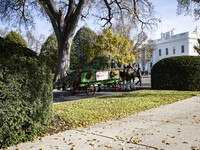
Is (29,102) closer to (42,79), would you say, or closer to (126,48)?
(42,79)

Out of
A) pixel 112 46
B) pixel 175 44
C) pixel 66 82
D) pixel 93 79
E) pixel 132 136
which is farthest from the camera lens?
pixel 175 44

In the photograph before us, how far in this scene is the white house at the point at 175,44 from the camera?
56844 mm

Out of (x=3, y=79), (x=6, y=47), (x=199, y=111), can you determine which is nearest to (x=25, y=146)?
(x=3, y=79)

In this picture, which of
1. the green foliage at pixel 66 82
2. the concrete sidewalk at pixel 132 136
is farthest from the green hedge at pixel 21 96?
the green foliage at pixel 66 82

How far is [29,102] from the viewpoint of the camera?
4434 mm

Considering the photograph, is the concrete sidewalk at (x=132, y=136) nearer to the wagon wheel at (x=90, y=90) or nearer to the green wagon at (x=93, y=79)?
the green wagon at (x=93, y=79)

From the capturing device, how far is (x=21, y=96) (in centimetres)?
426

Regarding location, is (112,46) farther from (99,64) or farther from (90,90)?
(90,90)

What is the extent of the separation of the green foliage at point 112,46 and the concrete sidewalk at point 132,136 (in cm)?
2739

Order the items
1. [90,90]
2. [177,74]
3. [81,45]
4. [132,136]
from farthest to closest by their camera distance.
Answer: [81,45], [177,74], [90,90], [132,136]

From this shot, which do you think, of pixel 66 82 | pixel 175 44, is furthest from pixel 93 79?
pixel 175 44

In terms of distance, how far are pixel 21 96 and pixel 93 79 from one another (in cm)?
823

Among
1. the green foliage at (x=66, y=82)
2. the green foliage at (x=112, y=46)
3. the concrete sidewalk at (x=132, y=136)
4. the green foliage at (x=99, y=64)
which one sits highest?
the green foliage at (x=112, y=46)

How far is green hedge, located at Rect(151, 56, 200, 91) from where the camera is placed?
13609mm
